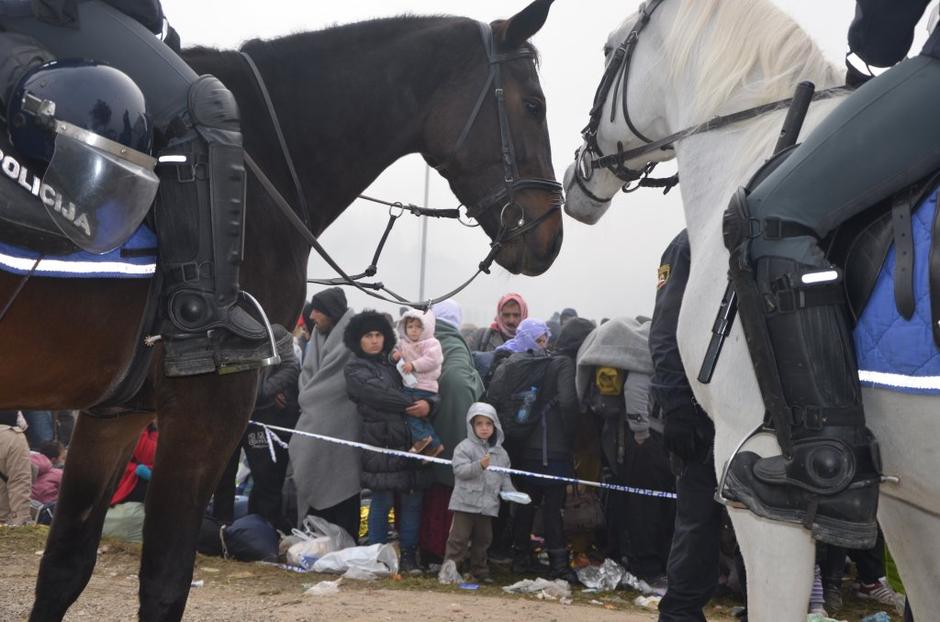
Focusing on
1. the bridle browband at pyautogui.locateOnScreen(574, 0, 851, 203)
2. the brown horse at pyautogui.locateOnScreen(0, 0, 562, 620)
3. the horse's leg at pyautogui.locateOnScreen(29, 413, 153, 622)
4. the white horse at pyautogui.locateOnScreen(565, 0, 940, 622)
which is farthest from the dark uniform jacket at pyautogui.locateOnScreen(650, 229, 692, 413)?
the horse's leg at pyautogui.locateOnScreen(29, 413, 153, 622)

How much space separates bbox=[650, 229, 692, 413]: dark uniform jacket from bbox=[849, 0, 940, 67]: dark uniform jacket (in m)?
2.07

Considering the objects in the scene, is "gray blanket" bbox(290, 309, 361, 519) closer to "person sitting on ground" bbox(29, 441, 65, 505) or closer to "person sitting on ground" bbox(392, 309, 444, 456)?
"person sitting on ground" bbox(392, 309, 444, 456)

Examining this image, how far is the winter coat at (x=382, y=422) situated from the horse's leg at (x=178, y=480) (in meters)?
4.23

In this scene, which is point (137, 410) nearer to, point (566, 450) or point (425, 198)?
point (425, 198)

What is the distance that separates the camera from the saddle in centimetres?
243

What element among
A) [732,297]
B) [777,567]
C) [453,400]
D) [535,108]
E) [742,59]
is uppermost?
[535,108]

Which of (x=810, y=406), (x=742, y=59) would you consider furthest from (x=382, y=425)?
(x=810, y=406)

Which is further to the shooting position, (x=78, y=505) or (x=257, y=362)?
(x=78, y=505)

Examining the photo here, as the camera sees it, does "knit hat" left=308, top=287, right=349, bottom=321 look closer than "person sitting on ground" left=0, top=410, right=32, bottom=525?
No

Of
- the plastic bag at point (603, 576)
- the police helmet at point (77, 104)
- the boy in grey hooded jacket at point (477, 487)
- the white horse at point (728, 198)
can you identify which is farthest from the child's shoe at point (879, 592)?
the police helmet at point (77, 104)

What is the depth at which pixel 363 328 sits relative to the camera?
7.89 m

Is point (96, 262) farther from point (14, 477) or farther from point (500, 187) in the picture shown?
point (14, 477)

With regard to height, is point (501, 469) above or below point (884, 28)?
below

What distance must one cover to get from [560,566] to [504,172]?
410cm
